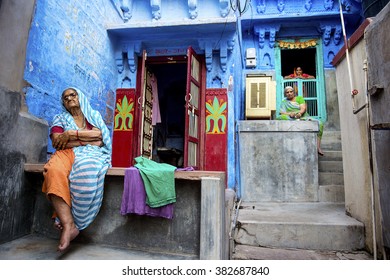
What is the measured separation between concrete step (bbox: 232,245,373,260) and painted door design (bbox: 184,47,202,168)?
6.40 ft

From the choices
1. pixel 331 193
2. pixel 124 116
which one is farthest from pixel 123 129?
pixel 331 193

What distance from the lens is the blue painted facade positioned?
3262 millimetres

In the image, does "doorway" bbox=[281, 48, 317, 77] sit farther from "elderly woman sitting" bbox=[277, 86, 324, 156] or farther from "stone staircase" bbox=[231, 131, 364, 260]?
"stone staircase" bbox=[231, 131, 364, 260]

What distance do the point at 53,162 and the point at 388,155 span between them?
3.15 meters

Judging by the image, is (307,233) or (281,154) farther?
(281,154)

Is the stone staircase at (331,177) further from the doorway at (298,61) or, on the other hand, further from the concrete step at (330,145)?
the doorway at (298,61)

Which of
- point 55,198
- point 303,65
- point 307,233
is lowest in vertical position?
point 307,233

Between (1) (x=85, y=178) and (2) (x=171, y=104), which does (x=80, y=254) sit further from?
(2) (x=171, y=104)

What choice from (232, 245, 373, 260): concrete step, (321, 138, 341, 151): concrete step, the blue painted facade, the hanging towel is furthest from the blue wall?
(321, 138, 341, 151): concrete step

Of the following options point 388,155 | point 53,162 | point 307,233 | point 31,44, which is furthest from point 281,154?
point 31,44

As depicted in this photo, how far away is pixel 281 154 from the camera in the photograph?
4.95 metres

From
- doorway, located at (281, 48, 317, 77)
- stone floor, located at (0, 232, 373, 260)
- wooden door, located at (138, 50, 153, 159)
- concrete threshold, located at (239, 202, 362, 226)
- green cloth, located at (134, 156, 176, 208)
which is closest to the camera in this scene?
stone floor, located at (0, 232, 373, 260)

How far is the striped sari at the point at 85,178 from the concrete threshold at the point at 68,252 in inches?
9.6
